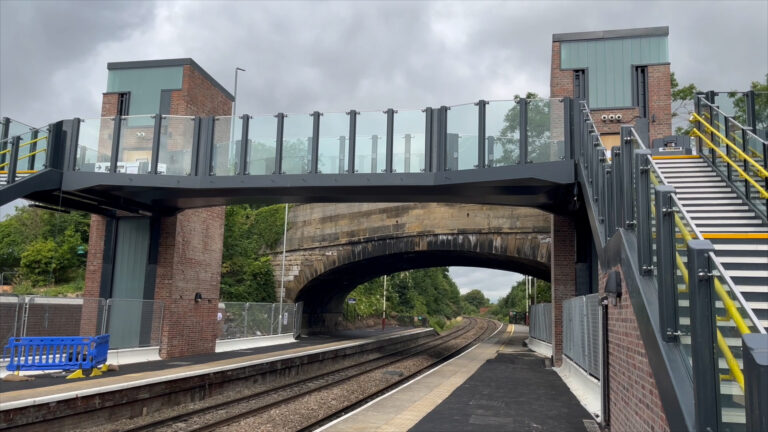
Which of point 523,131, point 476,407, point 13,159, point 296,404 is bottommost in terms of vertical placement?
point 296,404

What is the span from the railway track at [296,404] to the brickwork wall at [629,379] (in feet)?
20.4

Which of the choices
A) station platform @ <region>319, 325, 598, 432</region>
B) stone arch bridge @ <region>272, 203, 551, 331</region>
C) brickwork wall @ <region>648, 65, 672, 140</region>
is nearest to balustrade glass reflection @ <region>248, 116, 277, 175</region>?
station platform @ <region>319, 325, 598, 432</region>

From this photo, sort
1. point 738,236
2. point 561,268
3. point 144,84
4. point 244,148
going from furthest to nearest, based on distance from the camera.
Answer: point 144,84, point 561,268, point 244,148, point 738,236

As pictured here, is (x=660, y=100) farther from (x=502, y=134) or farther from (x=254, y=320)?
(x=254, y=320)

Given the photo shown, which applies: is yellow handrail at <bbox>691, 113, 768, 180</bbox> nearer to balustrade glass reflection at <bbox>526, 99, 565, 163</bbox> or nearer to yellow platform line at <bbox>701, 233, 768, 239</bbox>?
yellow platform line at <bbox>701, 233, 768, 239</bbox>

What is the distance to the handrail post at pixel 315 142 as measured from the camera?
55.9ft

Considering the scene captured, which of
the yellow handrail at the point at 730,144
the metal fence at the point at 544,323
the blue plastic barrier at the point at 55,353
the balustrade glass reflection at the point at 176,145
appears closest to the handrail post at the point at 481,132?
the yellow handrail at the point at 730,144

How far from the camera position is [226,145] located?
57.9ft

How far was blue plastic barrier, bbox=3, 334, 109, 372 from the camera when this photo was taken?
14180mm

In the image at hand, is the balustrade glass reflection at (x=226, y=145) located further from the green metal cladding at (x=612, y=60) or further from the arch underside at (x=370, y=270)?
the arch underside at (x=370, y=270)

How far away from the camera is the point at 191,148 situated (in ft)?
57.9

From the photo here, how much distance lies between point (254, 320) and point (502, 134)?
15.8 m

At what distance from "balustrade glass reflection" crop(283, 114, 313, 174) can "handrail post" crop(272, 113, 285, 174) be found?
87 mm

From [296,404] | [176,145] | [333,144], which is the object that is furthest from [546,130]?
[176,145]
